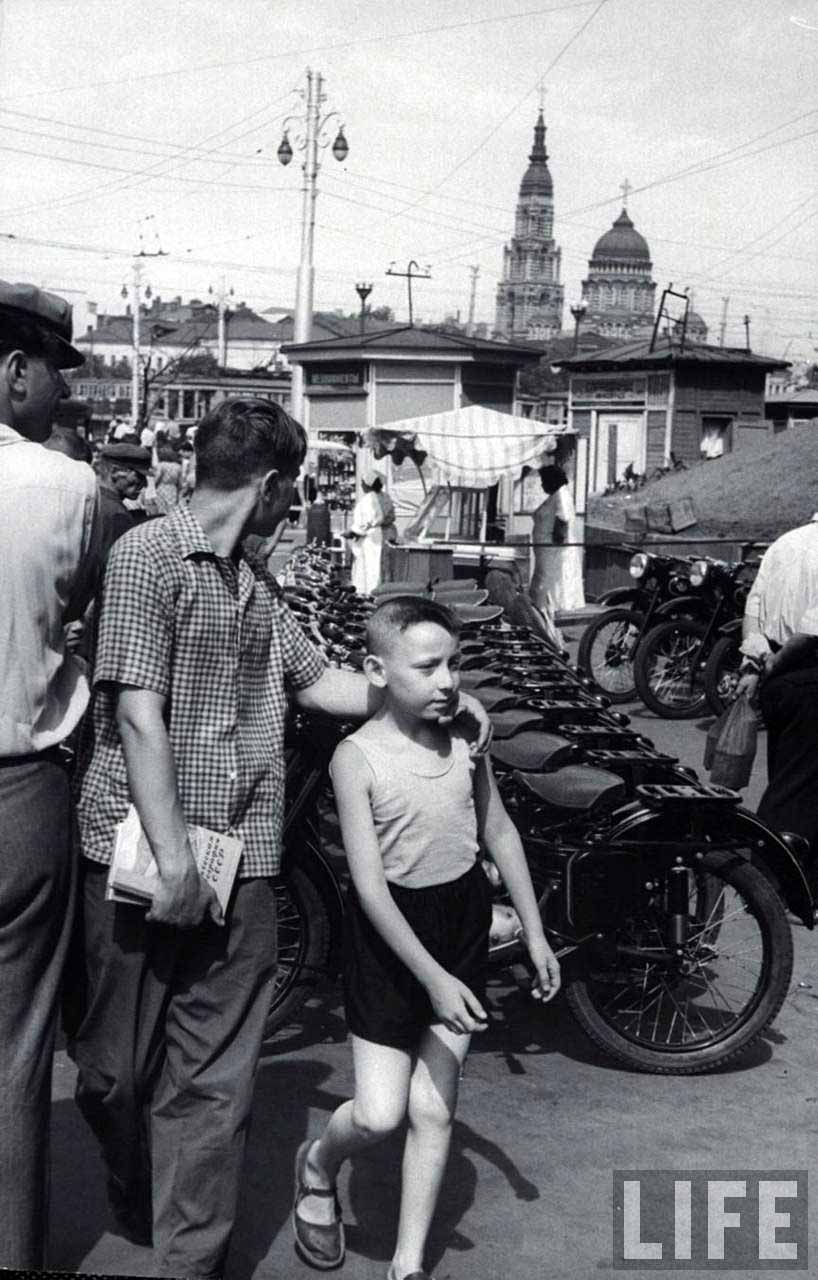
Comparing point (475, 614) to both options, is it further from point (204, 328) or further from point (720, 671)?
point (204, 328)

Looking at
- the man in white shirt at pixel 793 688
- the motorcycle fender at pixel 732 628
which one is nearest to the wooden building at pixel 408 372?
the motorcycle fender at pixel 732 628

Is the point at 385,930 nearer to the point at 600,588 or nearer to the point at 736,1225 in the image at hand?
the point at 736,1225

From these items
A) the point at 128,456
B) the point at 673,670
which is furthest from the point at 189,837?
the point at 673,670

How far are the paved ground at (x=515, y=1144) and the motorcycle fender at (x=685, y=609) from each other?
18.5 feet

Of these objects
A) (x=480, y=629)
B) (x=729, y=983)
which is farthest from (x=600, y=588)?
(x=729, y=983)

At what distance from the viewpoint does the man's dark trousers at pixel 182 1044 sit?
2.87 m

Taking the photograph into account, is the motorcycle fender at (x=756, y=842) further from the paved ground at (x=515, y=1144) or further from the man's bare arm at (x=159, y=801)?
the man's bare arm at (x=159, y=801)

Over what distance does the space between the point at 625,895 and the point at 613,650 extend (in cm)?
666

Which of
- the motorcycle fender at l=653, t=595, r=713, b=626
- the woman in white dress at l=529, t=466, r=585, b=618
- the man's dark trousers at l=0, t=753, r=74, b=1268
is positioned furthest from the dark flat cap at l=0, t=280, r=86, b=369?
the woman in white dress at l=529, t=466, r=585, b=618

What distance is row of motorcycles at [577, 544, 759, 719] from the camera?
10000 millimetres

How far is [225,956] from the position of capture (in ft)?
9.56

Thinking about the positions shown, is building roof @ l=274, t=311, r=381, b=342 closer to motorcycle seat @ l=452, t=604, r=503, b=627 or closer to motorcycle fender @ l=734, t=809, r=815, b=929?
motorcycle seat @ l=452, t=604, r=503, b=627

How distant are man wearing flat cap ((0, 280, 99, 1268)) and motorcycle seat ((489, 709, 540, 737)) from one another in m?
1.74

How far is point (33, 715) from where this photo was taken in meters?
2.67
